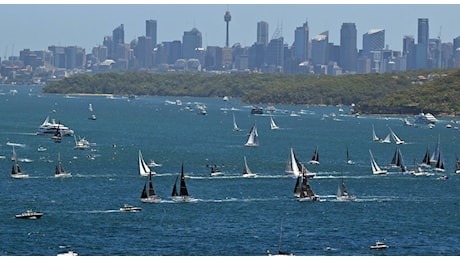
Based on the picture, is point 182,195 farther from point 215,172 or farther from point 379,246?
point 379,246

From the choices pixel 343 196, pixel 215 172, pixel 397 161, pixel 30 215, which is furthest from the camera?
pixel 397 161

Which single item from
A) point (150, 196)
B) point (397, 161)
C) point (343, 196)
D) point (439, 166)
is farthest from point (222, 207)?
point (439, 166)

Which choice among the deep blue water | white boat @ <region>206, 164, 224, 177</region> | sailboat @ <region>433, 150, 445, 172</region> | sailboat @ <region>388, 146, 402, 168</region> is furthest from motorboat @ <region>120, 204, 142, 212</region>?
sailboat @ <region>433, 150, 445, 172</region>

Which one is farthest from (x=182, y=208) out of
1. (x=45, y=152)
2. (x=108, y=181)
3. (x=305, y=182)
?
(x=45, y=152)

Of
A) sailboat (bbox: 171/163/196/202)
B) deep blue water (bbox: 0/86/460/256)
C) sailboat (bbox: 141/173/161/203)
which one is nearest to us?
deep blue water (bbox: 0/86/460/256)

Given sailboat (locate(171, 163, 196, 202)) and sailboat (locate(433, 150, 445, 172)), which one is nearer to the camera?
sailboat (locate(171, 163, 196, 202))

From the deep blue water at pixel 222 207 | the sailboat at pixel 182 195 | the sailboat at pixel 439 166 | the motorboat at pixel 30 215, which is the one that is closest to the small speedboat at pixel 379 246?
the deep blue water at pixel 222 207

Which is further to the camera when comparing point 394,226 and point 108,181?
point 108,181

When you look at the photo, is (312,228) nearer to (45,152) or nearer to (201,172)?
(201,172)

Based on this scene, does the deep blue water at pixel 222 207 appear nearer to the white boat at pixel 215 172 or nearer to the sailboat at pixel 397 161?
the white boat at pixel 215 172

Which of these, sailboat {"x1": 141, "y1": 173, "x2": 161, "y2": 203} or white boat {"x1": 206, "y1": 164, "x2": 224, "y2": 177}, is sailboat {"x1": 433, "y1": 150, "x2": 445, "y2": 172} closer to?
white boat {"x1": 206, "y1": 164, "x2": 224, "y2": 177}

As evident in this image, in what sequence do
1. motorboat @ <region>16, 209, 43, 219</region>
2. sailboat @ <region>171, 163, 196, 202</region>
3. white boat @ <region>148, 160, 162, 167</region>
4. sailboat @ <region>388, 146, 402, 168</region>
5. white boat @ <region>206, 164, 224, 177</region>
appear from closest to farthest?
motorboat @ <region>16, 209, 43, 219</region> < sailboat @ <region>171, 163, 196, 202</region> < white boat @ <region>206, 164, 224, 177</region> < white boat @ <region>148, 160, 162, 167</region> < sailboat @ <region>388, 146, 402, 168</region>
